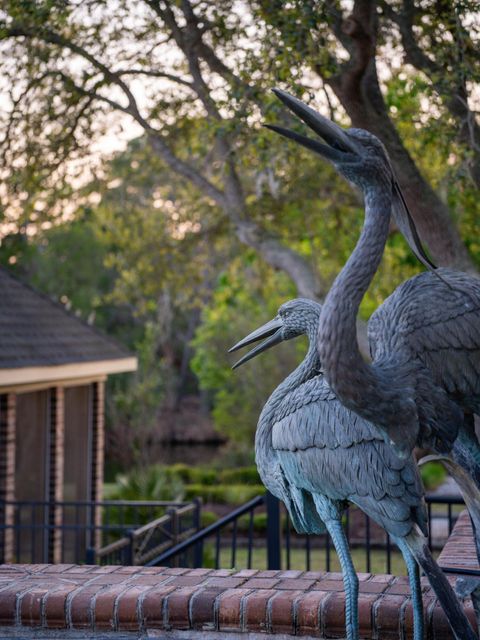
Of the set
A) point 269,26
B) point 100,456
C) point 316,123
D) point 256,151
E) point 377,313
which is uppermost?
point 269,26

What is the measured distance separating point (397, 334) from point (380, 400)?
384mm

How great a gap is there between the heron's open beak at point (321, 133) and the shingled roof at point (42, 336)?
7.15 metres

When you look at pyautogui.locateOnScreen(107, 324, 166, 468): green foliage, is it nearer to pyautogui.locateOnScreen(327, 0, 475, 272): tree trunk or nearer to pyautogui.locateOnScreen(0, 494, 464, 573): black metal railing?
pyautogui.locateOnScreen(0, 494, 464, 573): black metal railing

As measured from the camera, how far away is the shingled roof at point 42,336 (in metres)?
10.7

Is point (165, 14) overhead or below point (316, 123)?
overhead

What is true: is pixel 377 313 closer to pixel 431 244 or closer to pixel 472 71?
pixel 472 71

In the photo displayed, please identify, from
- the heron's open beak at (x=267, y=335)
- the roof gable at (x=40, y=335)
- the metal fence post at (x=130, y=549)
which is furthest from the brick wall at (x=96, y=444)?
the heron's open beak at (x=267, y=335)

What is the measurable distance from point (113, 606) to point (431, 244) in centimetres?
521

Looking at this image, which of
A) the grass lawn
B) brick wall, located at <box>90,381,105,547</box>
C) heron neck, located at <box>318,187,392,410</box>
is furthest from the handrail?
the grass lawn

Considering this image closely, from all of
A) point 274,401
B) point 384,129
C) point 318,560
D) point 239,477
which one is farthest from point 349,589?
point 239,477

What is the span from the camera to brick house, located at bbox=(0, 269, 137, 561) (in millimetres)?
10742

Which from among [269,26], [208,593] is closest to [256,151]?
[269,26]

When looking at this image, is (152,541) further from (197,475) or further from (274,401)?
(197,475)

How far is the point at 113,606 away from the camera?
173 inches
